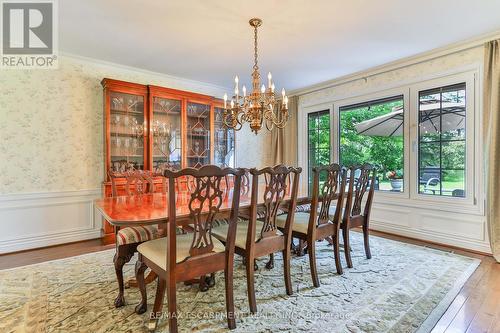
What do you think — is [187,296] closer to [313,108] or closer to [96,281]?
[96,281]

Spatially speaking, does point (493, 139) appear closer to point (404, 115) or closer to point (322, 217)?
point (404, 115)

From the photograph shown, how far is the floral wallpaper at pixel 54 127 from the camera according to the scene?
3.05m

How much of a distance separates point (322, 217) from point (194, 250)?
1.25 metres

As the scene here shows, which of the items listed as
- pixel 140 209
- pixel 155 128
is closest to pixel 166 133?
pixel 155 128

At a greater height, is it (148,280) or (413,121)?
(413,121)

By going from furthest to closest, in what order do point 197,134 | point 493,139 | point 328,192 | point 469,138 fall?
point 197,134, point 469,138, point 493,139, point 328,192

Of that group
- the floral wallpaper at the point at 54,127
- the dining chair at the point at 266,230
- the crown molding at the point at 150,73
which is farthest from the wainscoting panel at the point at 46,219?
the dining chair at the point at 266,230

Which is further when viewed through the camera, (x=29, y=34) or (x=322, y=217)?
(x=29, y=34)

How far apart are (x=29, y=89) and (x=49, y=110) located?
29 centimetres

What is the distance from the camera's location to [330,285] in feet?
7.32

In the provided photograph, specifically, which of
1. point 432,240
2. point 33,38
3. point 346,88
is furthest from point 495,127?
point 33,38

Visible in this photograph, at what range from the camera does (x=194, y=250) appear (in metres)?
1.61

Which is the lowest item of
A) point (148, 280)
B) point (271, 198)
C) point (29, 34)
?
point (148, 280)

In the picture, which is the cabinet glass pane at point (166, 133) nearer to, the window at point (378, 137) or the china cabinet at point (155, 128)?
the china cabinet at point (155, 128)
